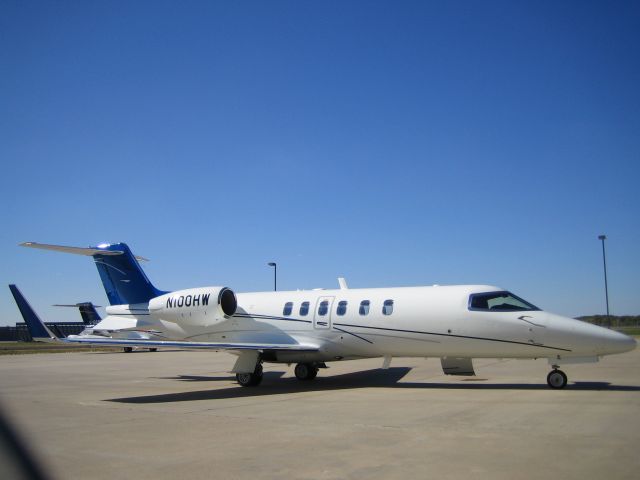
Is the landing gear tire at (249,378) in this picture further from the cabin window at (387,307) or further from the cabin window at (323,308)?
the cabin window at (387,307)

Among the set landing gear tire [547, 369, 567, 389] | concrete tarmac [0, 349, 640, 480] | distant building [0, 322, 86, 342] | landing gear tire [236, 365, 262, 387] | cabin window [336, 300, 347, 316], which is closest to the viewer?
concrete tarmac [0, 349, 640, 480]

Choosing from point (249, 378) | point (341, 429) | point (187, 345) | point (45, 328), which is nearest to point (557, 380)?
point (341, 429)

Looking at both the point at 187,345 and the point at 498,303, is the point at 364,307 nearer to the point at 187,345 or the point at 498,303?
the point at 498,303

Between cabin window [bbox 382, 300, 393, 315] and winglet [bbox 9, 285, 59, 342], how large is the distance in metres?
8.28

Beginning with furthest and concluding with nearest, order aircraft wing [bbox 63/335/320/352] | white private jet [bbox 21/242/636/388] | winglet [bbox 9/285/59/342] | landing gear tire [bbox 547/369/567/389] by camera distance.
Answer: winglet [bbox 9/285/59/342] < aircraft wing [bbox 63/335/320/352] < white private jet [bbox 21/242/636/388] < landing gear tire [bbox 547/369/567/389]

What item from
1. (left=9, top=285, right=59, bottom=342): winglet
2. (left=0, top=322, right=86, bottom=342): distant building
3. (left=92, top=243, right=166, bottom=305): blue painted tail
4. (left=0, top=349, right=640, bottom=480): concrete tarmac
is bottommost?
(left=0, top=322, right=86, bottom=342): distant building

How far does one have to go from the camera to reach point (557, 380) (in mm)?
12922

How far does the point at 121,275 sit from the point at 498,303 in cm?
1247

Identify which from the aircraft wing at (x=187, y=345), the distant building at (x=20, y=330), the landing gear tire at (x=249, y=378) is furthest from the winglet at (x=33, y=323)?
the distant building at (x=20, y=330)

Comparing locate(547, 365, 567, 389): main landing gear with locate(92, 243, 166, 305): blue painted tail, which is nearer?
locate(547, 365, 567, 389): main landing gear

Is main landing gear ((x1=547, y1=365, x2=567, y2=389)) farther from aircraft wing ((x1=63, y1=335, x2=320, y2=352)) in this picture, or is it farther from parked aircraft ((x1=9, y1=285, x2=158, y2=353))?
parked aircraft ((x1=9, y1=285, x2=158, y2=353))

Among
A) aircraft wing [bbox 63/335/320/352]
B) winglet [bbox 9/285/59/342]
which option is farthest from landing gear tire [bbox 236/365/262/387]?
winglet [bbox 9/285/59/342]

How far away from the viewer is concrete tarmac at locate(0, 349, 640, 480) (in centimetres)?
614

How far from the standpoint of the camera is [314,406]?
11195 millimetres
